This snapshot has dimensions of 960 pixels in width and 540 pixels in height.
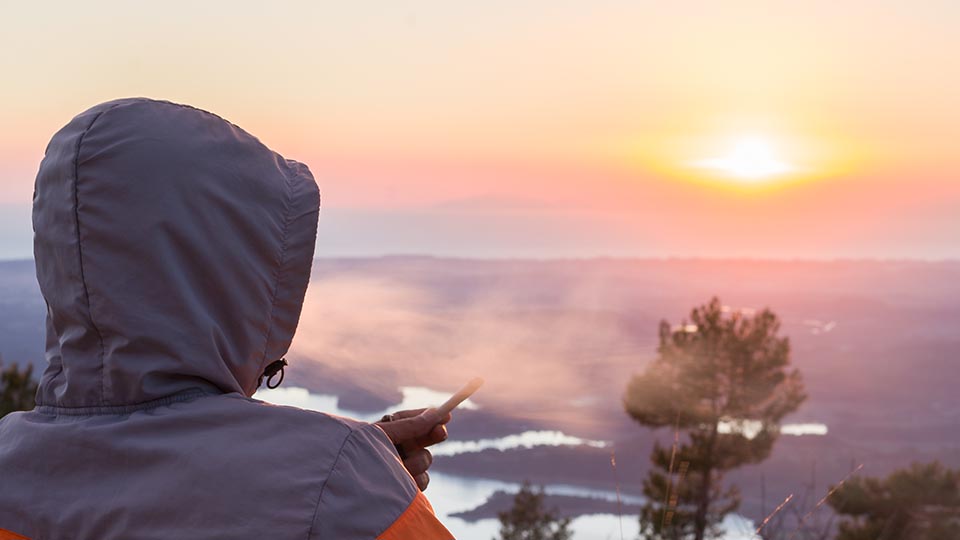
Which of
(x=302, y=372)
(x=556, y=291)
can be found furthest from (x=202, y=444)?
(x=556, y=291)

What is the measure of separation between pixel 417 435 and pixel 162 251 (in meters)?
0.58

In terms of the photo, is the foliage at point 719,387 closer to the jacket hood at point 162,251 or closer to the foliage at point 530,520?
the foliage at point 530,520

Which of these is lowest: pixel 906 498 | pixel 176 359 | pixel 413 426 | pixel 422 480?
pixel 906 498

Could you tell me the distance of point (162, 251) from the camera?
121 cm

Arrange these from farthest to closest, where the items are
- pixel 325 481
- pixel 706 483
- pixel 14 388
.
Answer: pixel 706 483, pixel 14 388, pixel 325 481

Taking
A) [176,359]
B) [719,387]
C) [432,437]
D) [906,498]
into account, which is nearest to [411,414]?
[432,437]

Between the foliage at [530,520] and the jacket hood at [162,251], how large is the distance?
25407 millimetres

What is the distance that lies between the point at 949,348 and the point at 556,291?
46488 millimetres

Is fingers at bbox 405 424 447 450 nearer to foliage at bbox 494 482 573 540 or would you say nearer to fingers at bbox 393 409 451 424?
fingers at bbox 393 409 451 424

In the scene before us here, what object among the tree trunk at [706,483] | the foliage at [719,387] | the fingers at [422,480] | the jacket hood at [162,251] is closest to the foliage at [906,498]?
the tree trunk at [706,483]

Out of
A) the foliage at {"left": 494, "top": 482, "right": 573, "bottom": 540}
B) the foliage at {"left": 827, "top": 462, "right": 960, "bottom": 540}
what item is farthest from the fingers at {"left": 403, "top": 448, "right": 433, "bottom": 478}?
the foliage at {"left": 494, "top": 482, "right": 573, "bottom": 540}

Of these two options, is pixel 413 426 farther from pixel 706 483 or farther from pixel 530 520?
pixel 530 520

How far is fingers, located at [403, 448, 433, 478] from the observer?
5.30ft

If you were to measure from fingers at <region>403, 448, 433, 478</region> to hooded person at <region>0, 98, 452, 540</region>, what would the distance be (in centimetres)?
36
